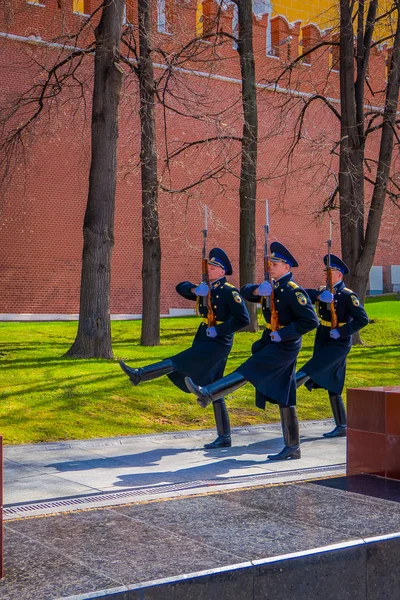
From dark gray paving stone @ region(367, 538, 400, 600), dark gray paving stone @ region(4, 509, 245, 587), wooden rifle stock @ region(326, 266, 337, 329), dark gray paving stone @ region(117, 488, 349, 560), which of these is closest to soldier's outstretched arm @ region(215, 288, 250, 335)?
wooden rifle stock @ region(326, 266, 337, 329)

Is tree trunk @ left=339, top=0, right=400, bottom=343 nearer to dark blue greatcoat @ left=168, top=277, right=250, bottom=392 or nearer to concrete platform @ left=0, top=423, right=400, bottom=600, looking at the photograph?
dark blue greatcoat @ left=168, top=277, right=250, bottom=392

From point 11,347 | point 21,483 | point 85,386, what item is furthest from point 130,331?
point 21,483

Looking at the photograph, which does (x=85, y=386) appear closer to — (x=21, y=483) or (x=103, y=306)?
(x=103, y=306)

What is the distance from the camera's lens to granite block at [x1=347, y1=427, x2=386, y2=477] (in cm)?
690

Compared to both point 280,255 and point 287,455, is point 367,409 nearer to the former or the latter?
point 287,455

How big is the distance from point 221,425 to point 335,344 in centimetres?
184

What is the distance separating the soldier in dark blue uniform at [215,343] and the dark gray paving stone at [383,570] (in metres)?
4.42

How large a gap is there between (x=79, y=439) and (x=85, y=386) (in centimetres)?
233

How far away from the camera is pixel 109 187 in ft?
50.3

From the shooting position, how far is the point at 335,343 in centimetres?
1040

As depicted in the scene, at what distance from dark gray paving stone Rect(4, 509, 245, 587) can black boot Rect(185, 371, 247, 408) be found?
10.2 ft

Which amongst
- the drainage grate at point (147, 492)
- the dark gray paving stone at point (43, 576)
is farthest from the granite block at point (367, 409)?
the dark gray paving stone at point (43, 576)

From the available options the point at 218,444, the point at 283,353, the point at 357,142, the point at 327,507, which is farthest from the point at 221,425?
the point at 357,142

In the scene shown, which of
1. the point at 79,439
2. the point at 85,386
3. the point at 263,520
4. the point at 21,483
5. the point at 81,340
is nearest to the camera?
the point at 263,520
